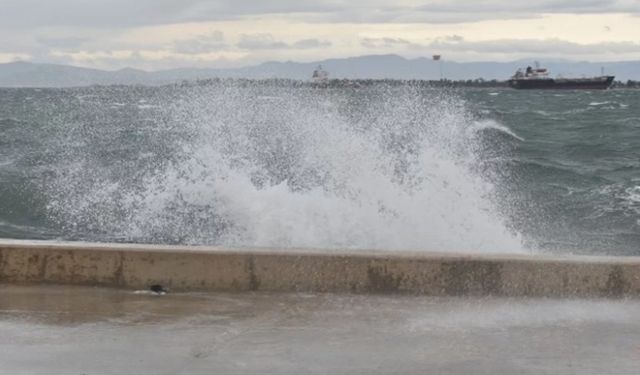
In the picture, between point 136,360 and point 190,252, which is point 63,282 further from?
point 136,360

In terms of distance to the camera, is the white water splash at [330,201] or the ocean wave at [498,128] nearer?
the white water splash at [330,201]

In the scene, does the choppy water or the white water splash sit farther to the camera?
the choppy water

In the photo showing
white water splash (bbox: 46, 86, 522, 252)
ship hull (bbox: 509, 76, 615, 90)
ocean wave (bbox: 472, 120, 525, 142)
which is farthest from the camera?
ship hull (bbox: 509, 76, 615, 90)

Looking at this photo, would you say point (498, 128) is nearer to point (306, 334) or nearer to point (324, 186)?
point (324, 186)

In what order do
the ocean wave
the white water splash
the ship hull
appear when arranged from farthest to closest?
the ship hull < the ocean wave < the white water splash

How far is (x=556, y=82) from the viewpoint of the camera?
11719cm

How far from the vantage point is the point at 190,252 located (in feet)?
20.7

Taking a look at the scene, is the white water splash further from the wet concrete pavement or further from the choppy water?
the wet concrete pavement

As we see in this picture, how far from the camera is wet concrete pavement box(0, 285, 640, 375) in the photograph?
4602 millimetres

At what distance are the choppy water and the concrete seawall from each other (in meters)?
3.76

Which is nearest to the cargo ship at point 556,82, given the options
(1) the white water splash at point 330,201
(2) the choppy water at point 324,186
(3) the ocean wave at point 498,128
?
(3) the ocean wave at point 498,128

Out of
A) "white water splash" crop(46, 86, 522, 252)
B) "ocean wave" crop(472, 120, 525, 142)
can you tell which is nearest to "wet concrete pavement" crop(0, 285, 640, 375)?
"white water splash" crop(46, 86, 522, 252)

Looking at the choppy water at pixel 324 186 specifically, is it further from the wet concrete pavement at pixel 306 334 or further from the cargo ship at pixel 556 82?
the cargo ship at pixel 556 82

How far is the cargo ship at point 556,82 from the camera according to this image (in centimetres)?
11619
